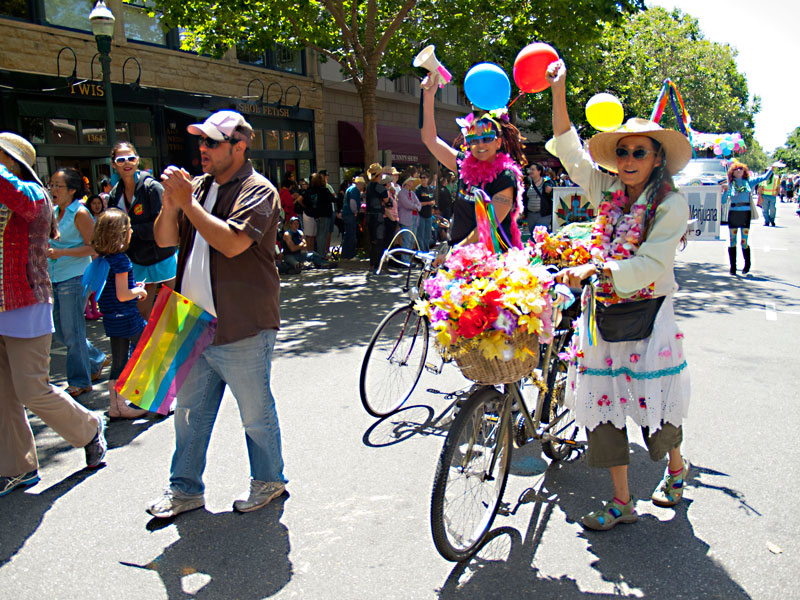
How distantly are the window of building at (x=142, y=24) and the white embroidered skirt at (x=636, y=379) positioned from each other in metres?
14.9

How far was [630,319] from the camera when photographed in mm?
3193

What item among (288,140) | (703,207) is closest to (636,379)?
(703,207)

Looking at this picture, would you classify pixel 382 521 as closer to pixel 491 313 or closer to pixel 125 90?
pixel 491 313

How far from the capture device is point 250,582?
2934 mm

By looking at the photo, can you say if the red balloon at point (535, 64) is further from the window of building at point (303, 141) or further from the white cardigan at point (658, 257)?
the window of building at point (303, 141)

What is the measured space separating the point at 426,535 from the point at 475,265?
1366mm

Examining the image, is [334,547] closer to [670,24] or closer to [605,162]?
[605,162]

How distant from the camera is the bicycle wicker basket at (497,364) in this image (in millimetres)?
2775

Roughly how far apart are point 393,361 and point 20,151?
107 inches

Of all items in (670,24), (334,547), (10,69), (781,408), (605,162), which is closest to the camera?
(334,547)

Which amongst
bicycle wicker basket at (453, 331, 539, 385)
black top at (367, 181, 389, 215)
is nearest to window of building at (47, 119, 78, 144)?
black top at (367, 181, 389, 215)

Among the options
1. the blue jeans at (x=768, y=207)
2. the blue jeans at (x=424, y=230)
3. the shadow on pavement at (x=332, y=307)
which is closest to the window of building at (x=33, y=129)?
the shadow on pavement at (x=332, y=307)

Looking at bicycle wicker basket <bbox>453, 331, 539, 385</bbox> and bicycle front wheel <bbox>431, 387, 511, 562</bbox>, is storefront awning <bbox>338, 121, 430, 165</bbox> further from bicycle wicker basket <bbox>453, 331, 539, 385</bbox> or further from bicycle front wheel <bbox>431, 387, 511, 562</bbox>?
bicycle wicker basket <bbox>453, 331, 539, 385</bbox>

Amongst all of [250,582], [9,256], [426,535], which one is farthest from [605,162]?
[9,256]
